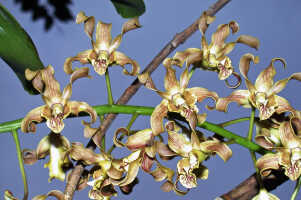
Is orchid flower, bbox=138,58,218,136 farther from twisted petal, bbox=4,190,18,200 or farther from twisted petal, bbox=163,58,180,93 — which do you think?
twisted petal, bbox=4,190,18,200

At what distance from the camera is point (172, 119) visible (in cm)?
103

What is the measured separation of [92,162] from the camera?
107 centimetres

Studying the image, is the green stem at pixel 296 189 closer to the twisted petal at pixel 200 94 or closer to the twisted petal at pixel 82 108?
the twisted petal at pixel 200 94

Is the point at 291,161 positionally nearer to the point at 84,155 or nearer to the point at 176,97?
the point at 176,97

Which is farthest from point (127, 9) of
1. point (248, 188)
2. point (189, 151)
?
point (248, 188)

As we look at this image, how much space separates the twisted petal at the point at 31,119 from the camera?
0.96 meters

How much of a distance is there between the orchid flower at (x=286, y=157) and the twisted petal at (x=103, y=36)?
0.51 metres

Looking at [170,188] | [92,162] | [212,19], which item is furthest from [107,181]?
[212,19]

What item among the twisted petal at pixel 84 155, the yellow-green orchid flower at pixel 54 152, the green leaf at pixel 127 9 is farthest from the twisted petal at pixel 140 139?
the green leaf at pixel 127 9

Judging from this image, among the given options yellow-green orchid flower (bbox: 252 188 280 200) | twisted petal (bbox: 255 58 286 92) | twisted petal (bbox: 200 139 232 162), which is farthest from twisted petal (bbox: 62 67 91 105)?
yellow-green orchid flower (bbox: 252 188 280 200)

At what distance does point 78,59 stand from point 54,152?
0.88 feet

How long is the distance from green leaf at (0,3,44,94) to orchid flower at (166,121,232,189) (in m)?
0.46

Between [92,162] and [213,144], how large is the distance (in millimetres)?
317

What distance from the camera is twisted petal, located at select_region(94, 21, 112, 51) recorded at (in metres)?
1.14
